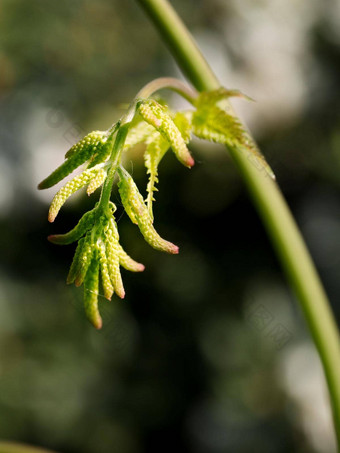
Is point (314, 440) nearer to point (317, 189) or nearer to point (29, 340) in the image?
point (317, 189)

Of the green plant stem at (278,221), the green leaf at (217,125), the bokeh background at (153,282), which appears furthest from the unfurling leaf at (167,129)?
the bokeh background at (153,282)

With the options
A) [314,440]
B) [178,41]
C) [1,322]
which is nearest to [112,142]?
[178,41]

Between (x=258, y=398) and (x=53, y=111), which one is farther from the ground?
(x=53, y=111)

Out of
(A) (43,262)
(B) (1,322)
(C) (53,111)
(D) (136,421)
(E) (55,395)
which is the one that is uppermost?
(C) (53,111)

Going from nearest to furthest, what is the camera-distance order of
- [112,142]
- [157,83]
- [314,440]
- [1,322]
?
1. [112,142]
2. [157,83]
3. [1,322]
4. [314,440]

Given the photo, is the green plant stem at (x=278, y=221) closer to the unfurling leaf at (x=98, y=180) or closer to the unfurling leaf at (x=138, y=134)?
the unfurling leaf at (x=138, y=134)

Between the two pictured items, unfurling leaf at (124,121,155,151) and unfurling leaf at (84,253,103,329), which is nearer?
unfurling leaf at (84,253,103,329)

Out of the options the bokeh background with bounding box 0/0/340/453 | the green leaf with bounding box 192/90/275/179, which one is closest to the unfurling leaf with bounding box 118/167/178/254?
the green leaf with bounding box 192/90/275/179

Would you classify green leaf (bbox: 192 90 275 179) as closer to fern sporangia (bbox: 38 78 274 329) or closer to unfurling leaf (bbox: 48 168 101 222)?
fern sporangia (bbox: 38 78 274 329)
